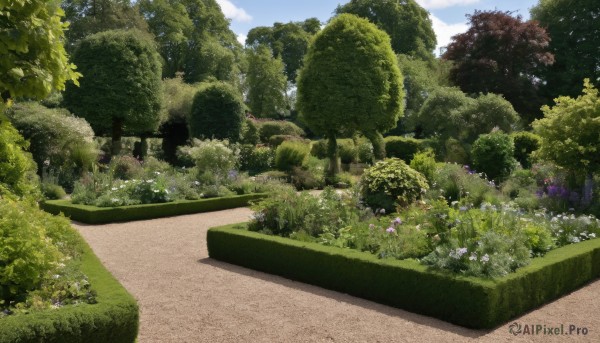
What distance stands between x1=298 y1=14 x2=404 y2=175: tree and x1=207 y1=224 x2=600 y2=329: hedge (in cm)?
1047

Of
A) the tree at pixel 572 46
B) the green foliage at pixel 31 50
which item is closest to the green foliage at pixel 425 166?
the green foliage at pixel 31 50

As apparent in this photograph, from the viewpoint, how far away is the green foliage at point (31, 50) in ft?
13.6

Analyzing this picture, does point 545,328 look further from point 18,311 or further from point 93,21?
point 93,21

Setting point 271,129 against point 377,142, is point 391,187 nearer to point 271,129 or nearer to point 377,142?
point 377,142

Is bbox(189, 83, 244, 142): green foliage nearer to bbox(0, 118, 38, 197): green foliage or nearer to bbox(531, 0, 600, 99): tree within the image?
bbox(0, 118, 38, 197): green foliage

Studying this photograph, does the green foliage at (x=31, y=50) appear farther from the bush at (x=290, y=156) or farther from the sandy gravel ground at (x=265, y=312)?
the bush at (x=290, y=156)

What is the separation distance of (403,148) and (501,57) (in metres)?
10.3

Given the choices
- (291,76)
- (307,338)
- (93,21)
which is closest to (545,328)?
(307,338)

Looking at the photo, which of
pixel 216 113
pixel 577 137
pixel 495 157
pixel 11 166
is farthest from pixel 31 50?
pixel 216 113

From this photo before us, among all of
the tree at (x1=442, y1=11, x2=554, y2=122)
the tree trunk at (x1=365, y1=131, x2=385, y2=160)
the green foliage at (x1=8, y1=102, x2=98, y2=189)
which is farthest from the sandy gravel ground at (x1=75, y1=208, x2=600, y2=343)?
the tree at (x1=442, y1=11, x2=554, y2=122)

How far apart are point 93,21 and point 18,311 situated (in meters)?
32.0

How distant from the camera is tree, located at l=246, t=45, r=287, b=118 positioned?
121 feet

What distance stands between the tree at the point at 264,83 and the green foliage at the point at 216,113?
15.2 meters

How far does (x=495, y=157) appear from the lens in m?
14.3
